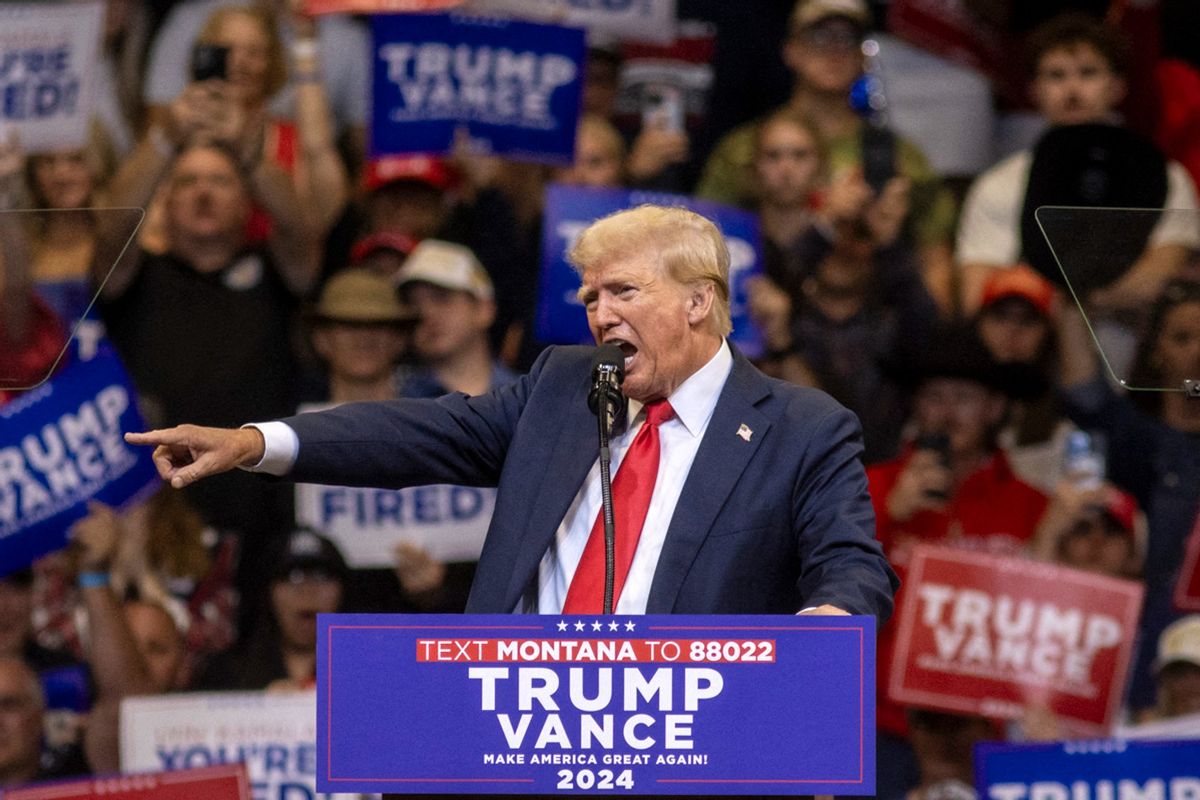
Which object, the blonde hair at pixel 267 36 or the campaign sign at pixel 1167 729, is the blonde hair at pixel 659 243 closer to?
the campaign sign at pixel 1167 729

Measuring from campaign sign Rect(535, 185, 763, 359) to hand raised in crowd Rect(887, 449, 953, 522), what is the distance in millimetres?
608

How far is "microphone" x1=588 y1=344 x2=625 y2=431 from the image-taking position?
9.95 ft

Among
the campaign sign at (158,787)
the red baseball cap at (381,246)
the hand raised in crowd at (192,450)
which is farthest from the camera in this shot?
the red baseball cap at (381,246)

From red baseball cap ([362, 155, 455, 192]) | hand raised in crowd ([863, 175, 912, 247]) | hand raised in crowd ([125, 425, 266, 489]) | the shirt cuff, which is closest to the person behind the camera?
hand raised in crowd ([125, 425, 266, 489])

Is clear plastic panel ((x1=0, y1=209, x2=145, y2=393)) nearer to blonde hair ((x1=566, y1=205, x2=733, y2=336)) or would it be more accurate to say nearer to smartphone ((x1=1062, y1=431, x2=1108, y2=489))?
blonde hair ((x1=566, y1=205, x2=733, y2=336))

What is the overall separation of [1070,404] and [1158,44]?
1.62 m

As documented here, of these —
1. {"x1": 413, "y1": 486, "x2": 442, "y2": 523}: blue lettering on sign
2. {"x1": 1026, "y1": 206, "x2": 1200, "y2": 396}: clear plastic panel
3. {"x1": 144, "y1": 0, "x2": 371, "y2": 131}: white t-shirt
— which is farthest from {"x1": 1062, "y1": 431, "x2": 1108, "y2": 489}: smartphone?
{"x1": 144, "y1": 0, "x2": 371, "y2": 131}: white t-shirt

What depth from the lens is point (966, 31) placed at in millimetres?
6828

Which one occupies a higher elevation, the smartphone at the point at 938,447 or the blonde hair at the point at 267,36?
the blonde hair at the point at 267,36

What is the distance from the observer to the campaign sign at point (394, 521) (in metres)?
5.69

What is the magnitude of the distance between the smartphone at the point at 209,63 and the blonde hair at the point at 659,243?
285 cm

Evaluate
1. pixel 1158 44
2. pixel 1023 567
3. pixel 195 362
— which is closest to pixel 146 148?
pixel 195 362

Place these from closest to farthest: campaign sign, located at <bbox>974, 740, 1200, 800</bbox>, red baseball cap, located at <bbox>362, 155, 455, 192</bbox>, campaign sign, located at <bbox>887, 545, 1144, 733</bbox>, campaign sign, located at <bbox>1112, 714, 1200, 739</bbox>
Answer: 1. campaign sign, located at <bbox>974, 740, 1200, 800</bbox>
2. campaign sign, located at <bbox>1112, 714, 1200, 739</bbox>
3. campaign sign, located at <bbox>887, 545, 1144, 733</bbox>
4. red baseball cap, located at <bbox>362, 155, 455, 192</bbox>

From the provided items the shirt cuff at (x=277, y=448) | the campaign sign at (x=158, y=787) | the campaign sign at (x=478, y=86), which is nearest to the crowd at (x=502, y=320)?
the campaign sign at (x=478, y=86)
